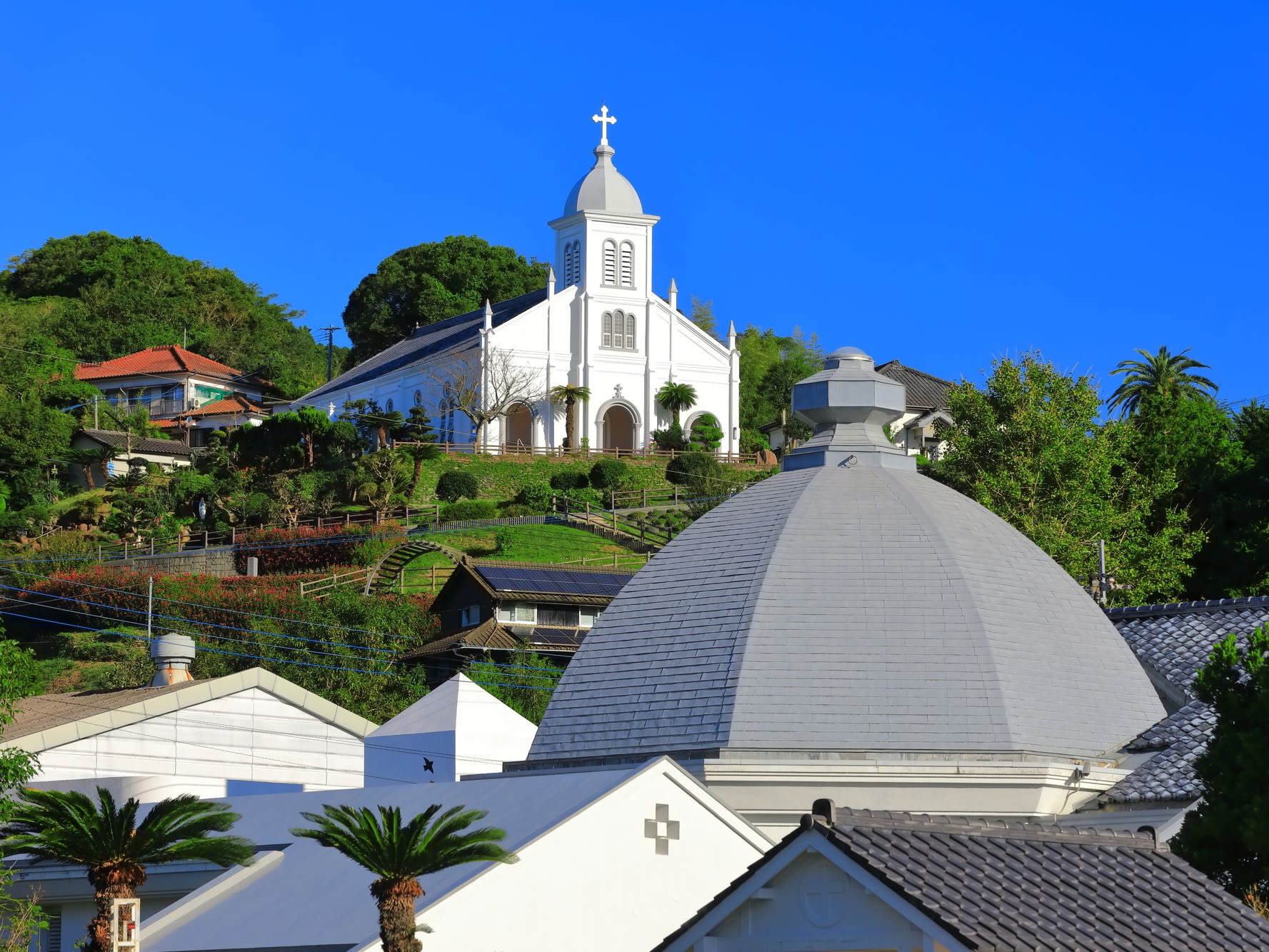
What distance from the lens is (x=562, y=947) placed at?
23.2 metres

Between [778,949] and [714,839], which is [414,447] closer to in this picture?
[714,839]

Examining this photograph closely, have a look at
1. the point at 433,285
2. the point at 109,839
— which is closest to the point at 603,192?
the point at 433,285

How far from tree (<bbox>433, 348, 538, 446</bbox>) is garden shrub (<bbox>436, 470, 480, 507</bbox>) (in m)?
9.55

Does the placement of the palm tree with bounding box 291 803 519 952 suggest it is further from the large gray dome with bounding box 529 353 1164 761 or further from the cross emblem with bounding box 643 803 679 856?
the large gray dome with bounding box 529 353 1164 761

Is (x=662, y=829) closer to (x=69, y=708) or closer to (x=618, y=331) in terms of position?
(x=69, y=708)

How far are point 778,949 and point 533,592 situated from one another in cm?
4999

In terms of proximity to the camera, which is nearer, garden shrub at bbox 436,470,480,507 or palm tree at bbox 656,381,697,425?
garden shrub at bbox 436,470,480,507

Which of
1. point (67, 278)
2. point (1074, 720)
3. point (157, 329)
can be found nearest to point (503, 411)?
point (157, 329)

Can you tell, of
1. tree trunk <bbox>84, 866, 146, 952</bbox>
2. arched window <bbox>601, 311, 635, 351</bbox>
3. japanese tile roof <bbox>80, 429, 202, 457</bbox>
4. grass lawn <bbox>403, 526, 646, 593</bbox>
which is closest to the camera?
tree trunk <bbox>84, 866, 146, 952</bbox>

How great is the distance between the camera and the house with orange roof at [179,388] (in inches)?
4616

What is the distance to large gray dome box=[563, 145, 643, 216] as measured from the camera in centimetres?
10844

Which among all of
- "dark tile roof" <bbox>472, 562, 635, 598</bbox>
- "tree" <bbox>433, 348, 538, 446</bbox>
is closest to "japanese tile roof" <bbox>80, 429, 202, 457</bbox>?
"tree" <bbox>433, 348, 538, 446</bbox>

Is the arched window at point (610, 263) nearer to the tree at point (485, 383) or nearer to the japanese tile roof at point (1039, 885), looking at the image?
the tree at point (485, 383)

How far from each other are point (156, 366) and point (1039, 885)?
374 ft
